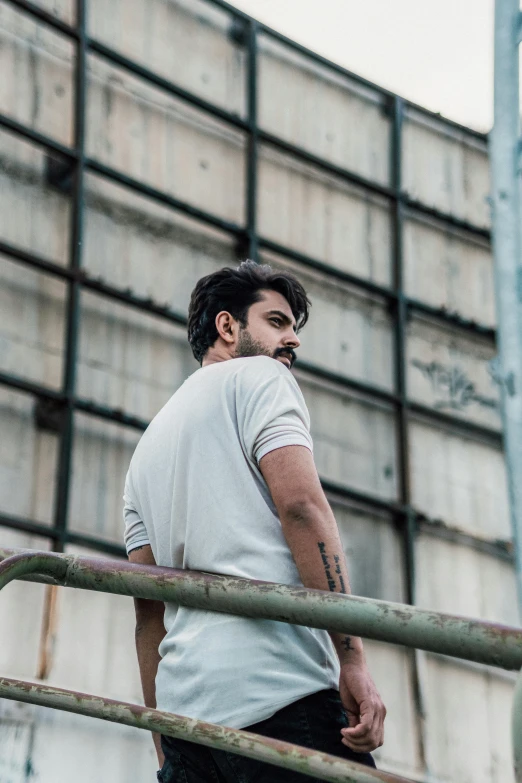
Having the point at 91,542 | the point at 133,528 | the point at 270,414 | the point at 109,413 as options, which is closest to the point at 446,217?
the point at 109,413

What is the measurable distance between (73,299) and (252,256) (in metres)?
1.94

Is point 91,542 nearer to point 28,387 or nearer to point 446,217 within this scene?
point 28,387

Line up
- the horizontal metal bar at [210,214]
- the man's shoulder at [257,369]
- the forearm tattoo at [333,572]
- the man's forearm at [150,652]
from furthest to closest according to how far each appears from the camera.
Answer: the horizontal metal bar at [210,214]
the man's forearm at [150,652]
the man's shoulder at [257,369]
the forearm tattoo at [333,572]

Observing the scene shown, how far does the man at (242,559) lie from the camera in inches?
105

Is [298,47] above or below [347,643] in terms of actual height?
above

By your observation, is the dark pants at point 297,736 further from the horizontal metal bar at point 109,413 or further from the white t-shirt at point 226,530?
the horizontal metal bar at point 109,413

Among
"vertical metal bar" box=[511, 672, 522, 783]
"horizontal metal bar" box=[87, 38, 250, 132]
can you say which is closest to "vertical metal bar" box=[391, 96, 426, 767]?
"horizontal metal bar" box=[87, 38, 250, 132]

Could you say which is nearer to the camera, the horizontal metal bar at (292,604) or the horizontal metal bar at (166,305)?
the horizontal metal bar at (292,604)

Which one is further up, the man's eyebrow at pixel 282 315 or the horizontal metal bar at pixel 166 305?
the horizontal metal bar at pixel 166 305

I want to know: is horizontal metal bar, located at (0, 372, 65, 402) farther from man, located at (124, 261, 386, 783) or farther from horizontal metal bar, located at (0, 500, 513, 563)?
man, located at (124, 261, 386, 783)

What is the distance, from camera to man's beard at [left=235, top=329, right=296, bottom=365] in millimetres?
3291

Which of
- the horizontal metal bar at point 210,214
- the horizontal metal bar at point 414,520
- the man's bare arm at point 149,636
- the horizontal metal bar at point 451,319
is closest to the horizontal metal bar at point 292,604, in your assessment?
the man's bare arm at point 149,636

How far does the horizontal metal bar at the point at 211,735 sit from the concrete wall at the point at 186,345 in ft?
21.5

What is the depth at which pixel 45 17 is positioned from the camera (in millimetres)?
10672
